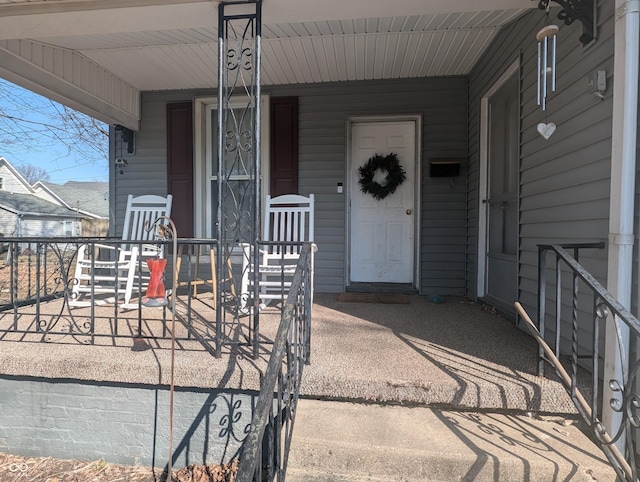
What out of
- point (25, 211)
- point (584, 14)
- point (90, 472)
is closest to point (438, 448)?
point (90, 472)

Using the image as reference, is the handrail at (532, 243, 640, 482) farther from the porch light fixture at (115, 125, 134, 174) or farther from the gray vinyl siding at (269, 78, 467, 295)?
the porch light fixture at (115, 125, 134, 174)

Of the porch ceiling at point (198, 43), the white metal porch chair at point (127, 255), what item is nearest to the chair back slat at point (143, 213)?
the white metal porch chair at point (127, 255)

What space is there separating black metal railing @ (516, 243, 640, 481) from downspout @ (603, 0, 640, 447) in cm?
3

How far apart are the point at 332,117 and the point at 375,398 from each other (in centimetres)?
311

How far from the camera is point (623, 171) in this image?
1.54 m

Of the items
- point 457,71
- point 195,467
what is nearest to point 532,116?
point 457,71

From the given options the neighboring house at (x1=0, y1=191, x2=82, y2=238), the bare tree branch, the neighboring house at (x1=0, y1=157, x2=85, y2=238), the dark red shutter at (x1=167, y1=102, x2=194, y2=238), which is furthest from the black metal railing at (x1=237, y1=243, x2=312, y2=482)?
the neighboring house at (x1=0, y1=191, x2=82, y2=238)

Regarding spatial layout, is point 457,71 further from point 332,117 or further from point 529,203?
point 529,203

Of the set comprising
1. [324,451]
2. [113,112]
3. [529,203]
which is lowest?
[324,451]

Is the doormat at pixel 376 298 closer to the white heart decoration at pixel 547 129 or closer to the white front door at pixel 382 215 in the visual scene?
the white front door at pixel 382 215

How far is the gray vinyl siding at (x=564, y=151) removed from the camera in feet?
5.78

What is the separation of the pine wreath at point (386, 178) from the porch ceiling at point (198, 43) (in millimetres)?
858

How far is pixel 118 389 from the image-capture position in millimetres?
2053

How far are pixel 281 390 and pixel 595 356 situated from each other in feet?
4.14
